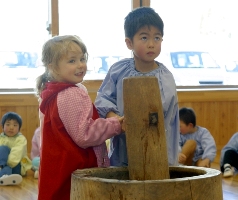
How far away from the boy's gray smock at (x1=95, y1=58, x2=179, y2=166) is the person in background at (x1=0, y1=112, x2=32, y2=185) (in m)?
3.10

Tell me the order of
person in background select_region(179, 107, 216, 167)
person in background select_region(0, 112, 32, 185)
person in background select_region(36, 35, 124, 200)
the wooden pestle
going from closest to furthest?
the wooden pestle → person in background select_region(36, 35, 124, 200) → person in background select_region(179, 107, 216, 167) → person in background select_region(0, 112, 32, 185)

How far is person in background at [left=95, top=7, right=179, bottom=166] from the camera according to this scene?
2285 millimetres

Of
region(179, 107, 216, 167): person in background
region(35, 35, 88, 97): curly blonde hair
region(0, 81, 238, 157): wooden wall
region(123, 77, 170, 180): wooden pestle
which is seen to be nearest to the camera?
region(123, 77, 170, 180): wooden pestle

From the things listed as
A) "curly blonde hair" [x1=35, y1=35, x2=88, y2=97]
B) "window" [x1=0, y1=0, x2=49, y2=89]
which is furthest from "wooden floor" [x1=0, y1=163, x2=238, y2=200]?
"curly blonde hair" [x1=35, y1=35, x2=88, y2=97]

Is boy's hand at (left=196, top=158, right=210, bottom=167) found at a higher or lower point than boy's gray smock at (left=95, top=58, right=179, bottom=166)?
lower

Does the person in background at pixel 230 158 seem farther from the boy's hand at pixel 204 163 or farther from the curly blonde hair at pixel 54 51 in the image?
the curly blonde hair at pixel 54 51

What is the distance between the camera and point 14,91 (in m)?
6.35

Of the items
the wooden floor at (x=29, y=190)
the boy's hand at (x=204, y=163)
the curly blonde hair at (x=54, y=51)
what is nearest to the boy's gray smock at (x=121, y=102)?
the curly blonde hair at (x=54, y=51)

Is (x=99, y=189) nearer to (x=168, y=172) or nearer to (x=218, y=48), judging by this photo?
(x=168, y=172)

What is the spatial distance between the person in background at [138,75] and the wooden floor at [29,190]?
1.95 meters

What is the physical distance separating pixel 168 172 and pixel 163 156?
0.19ft

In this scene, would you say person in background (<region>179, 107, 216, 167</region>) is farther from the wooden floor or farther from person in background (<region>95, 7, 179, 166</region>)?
person in background (<region>95, 7, 179, 166</region>)

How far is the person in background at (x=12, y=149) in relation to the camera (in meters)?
5.35

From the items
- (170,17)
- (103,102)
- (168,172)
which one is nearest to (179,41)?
(170,17)
